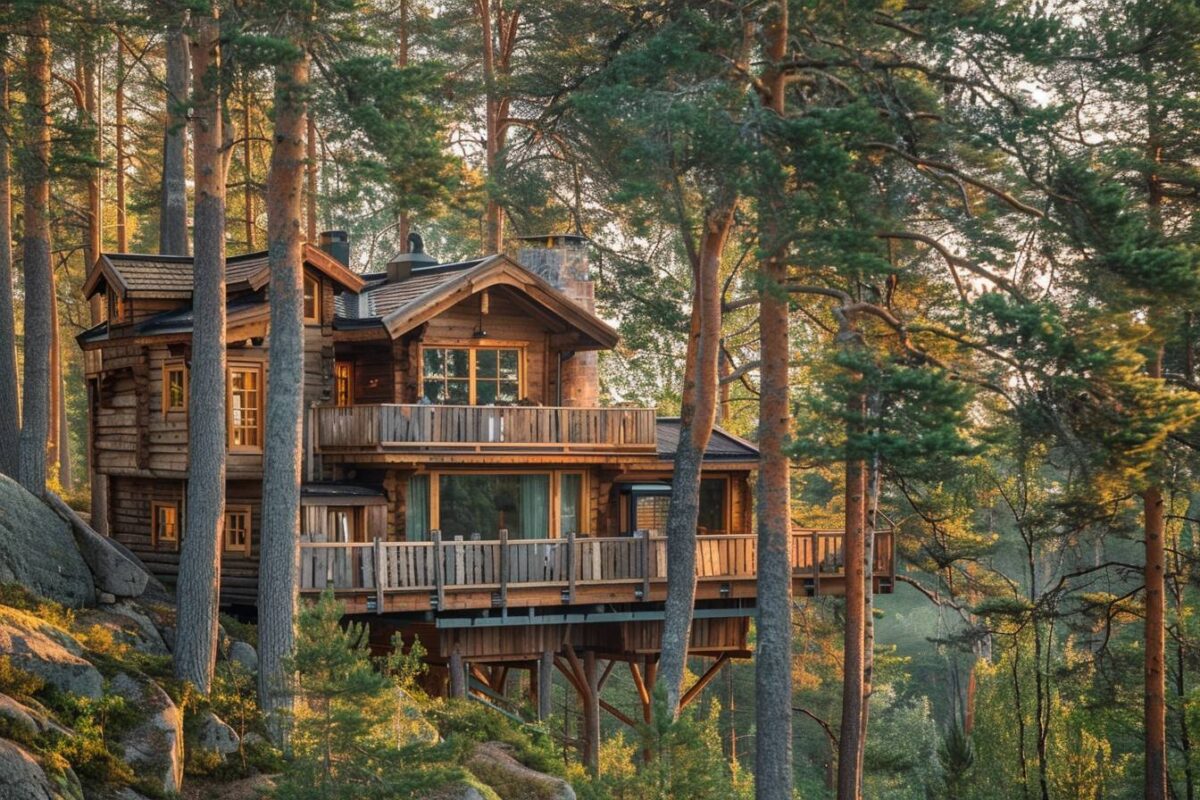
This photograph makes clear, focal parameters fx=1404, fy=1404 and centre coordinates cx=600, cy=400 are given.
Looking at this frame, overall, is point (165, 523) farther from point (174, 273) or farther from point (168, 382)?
point (174, 273)

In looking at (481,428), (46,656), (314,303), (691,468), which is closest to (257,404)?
(314,303)

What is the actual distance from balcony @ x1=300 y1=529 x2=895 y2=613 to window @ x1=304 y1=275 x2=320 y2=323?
569 centimetres

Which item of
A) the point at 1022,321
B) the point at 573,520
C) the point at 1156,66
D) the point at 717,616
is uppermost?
the point at 1156,66

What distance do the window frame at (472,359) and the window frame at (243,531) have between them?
4.09m

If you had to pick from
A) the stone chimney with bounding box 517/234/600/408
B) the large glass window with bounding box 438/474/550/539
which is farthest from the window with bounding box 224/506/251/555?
the stone chimney with bounding box 517/234/600/408

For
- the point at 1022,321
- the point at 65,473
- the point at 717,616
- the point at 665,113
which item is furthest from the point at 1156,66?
the point at 65,473

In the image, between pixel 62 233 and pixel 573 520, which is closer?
pixel 573 520

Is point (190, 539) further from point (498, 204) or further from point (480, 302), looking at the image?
point (498, 204)

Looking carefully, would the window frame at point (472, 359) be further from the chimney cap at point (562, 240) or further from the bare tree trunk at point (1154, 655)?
the bare tree trunk at point (1154, 655)

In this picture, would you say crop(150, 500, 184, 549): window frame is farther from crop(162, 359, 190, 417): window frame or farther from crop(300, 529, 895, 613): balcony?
crop(300, 529, 895, 613): balcony

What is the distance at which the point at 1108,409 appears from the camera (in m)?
18.0

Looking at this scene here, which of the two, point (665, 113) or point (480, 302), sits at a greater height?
point (665, 113)

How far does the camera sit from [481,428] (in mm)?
25156

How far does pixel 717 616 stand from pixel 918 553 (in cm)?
1196
